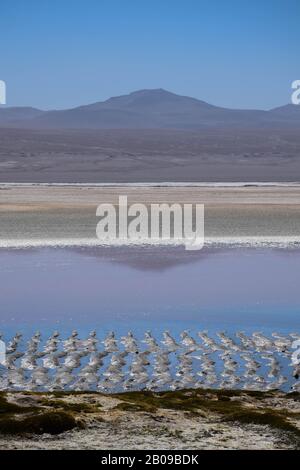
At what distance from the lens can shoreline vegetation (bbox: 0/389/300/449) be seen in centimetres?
924

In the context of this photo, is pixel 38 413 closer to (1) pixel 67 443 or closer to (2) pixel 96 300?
(1) pixel 67 443

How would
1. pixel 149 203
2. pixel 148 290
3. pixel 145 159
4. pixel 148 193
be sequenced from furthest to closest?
1. pixel 145 159
2. pixel 148 193
3. pixel 149 203
4. pixel 148 290

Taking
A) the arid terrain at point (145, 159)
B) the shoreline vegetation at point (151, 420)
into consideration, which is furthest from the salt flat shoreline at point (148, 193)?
the shoreline vegetation at point (151, 420)

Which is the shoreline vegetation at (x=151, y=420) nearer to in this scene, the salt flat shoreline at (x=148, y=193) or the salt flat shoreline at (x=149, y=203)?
the salt flat shoreline at (x=149, y=203)

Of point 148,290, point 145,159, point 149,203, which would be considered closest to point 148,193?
point 149,203

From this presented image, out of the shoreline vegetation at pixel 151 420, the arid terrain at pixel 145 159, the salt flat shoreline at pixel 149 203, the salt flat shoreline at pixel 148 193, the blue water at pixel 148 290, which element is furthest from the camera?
the arid terrain at pixel 145 159

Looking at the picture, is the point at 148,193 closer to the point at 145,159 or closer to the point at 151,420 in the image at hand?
the point at 151,420

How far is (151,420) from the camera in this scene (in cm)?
1009

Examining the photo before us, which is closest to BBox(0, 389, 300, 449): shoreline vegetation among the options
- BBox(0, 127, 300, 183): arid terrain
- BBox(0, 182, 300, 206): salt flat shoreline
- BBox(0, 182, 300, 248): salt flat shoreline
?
BBox(0, 182, 300, 248): salt flat shoreline

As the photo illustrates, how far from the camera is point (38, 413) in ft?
33.1

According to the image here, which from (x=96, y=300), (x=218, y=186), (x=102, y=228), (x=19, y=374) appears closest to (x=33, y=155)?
(x=218, y=186)

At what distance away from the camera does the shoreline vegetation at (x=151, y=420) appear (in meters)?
9.24

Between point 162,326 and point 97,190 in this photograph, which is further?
point 97,190
